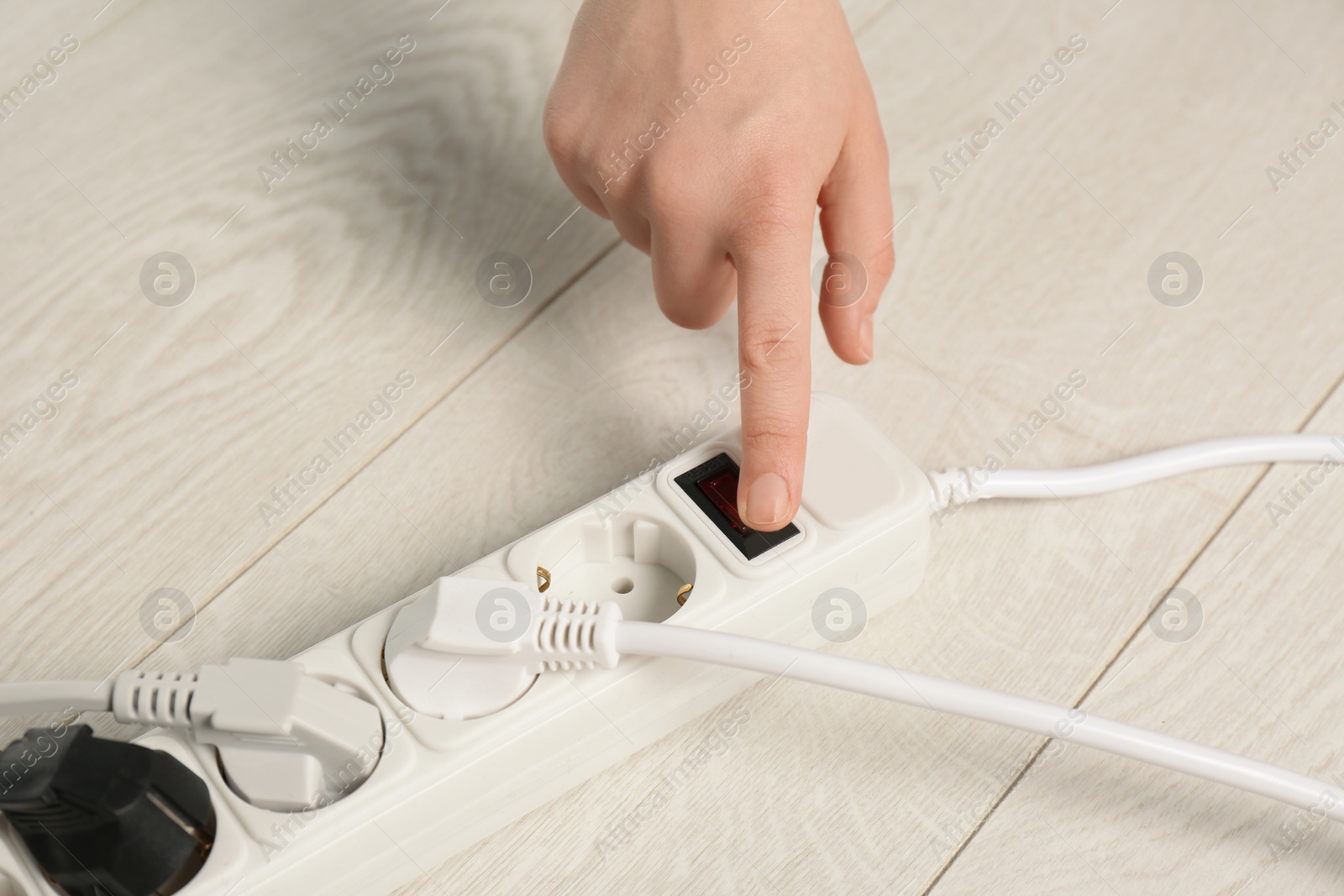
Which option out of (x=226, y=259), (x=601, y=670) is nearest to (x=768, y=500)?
(x=601, y=670)

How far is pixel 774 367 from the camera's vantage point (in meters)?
0.54

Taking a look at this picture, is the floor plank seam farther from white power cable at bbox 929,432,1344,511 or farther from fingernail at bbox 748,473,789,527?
fingernail at bbox 748,473,789,527

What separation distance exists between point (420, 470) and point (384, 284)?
0.14 meters

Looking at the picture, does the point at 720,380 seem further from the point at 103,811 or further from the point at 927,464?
the point at 103,811

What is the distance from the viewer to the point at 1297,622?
0.57 m

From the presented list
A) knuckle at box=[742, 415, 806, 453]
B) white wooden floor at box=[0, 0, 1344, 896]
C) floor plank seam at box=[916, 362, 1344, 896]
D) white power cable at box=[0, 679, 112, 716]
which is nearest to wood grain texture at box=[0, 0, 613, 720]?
white wooden floor at box=[0, 0, 1344, 896]

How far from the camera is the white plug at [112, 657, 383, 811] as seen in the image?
1.44 feet

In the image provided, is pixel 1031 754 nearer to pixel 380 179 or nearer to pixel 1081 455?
pixel 1081 455

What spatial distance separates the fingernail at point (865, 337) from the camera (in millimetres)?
636

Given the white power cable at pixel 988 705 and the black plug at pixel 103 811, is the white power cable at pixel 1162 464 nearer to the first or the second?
the white power cable at pixel 988 705

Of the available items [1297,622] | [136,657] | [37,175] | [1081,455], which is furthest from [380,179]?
[1297,622]

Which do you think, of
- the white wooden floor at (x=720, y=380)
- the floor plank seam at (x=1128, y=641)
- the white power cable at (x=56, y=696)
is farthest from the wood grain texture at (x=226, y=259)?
the floor plank seam at (x=1128, y=641)

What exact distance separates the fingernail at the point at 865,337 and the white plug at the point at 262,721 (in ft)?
1.11

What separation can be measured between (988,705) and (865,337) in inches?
9.3
